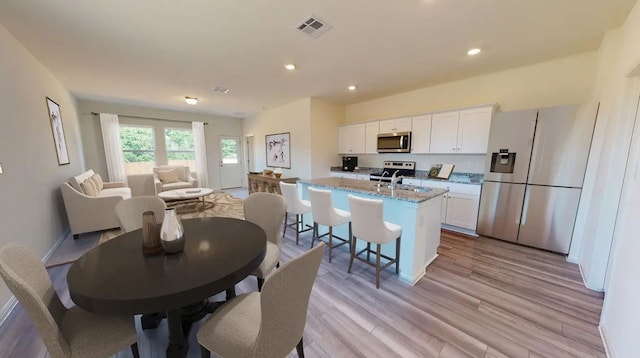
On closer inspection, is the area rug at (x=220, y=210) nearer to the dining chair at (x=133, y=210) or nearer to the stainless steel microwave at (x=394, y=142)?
the dining chair at (x=133, y=210)

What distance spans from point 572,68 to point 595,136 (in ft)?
3.64

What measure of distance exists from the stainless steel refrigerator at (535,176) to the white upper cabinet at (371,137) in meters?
1.96

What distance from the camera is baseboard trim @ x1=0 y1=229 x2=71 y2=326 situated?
1738 mm

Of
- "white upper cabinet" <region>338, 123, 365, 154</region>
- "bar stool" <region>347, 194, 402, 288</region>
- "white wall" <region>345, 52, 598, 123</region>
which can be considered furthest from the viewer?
"white upper cabinet" <region>338, 123, 365, 154</region>

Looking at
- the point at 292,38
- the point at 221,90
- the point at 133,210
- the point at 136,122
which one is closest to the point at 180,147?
the point at 136,122

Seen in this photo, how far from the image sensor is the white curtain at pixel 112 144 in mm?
5312

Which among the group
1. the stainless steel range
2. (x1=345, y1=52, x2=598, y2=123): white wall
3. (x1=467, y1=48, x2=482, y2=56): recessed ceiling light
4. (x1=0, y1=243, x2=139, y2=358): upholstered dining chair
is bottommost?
(x1=0, y1=243, x2=139, y2=358): upholstered dining chair

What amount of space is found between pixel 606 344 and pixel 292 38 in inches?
142

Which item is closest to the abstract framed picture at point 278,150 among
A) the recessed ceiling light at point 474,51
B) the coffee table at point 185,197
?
the coffee table at point 185,197

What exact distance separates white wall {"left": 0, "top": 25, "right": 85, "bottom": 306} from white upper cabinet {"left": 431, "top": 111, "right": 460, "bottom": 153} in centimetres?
520

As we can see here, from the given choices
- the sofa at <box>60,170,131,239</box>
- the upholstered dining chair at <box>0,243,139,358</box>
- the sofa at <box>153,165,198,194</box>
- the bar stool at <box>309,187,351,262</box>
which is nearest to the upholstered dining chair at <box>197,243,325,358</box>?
the upholstered dining chair at <box>0,243,139,358</box>

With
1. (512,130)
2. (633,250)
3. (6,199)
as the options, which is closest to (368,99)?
(512,130)

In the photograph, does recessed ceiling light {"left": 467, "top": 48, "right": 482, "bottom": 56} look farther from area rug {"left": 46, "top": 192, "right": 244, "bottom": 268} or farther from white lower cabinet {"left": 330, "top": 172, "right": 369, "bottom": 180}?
area rug {"left": 46, "top": 192, "right": 244, "bottom": 268}

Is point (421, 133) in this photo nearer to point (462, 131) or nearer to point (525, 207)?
point (462, 131)
